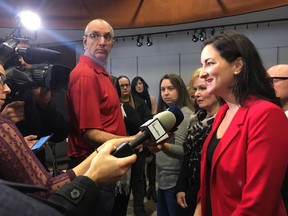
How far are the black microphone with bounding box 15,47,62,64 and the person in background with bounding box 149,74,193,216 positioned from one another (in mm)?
820

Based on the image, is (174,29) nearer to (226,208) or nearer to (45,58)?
(45,58)

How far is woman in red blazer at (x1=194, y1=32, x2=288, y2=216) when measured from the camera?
0.98 meters

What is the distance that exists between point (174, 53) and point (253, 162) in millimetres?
4607

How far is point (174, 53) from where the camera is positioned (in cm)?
544

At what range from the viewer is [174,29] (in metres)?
5.13

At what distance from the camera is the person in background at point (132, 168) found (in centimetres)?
272

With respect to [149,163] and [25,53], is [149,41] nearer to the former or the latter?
[149,163]

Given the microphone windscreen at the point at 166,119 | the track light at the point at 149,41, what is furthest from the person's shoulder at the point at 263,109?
the track light at the point at 149,41

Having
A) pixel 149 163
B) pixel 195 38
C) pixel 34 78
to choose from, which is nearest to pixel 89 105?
pixel 34 78

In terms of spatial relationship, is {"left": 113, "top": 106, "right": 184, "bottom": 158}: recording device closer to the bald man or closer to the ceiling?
the bald man

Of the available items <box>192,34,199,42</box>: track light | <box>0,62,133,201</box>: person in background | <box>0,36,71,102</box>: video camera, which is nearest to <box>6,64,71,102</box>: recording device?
<box>0,36,71,102</box>: video camera

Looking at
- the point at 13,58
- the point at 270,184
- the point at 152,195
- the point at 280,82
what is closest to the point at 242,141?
the point at 270,184

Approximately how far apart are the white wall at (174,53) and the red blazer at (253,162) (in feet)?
12.6

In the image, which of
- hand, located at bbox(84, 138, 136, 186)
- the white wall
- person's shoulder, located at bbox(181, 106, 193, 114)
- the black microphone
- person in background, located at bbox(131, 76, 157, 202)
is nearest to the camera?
hand, located at bbox(84, 138, 136, 186)
